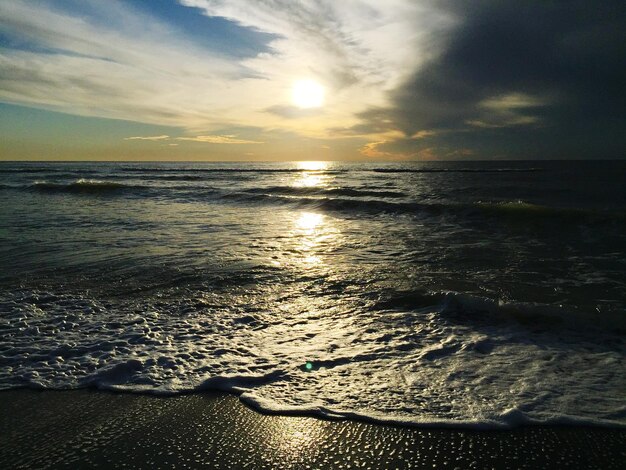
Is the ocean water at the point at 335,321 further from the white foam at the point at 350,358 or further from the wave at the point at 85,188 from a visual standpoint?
the wave at the point at 85,188

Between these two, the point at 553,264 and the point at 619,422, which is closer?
the point at 619,422

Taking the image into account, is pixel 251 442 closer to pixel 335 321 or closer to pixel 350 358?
pixel 350 358

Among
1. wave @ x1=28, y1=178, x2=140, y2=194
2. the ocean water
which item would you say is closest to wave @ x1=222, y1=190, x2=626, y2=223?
the ocean water

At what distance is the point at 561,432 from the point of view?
112 inches

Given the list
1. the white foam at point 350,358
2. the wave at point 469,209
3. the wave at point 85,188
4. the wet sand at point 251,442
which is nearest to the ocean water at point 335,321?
the white foam at point 350,358

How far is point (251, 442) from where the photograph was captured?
2.75 metres

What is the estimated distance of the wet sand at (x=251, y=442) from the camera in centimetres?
253

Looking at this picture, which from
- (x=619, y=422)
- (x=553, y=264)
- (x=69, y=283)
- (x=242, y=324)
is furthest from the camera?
(x=553, y=264)

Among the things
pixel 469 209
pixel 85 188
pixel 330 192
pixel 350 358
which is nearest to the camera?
pixel 350 358

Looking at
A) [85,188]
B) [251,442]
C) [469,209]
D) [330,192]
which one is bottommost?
[251,442]

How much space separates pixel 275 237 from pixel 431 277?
5.27 m

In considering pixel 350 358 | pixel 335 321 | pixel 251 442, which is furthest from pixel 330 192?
pixel 251 442

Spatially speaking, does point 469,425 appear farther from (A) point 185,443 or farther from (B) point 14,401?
(B) point 14,401

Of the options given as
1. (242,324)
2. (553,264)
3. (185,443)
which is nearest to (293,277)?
(242,324)
